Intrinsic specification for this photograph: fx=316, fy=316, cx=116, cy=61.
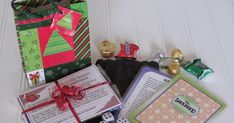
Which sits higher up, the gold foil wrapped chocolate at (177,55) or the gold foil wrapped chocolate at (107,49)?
the gold foil wrapped chocolate at (107,49)

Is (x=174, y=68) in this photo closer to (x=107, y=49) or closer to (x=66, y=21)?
(x=107, y=49)

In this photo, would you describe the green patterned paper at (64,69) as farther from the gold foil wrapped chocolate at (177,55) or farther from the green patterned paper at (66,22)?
the gold foil wrapped chocolate at (177,55)

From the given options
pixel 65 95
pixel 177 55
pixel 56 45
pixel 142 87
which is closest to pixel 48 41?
pixel 56 45

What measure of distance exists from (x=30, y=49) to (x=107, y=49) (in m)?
0.26

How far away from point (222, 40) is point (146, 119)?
0.44 m

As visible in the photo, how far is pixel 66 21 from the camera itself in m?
0.82

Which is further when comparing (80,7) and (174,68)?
(174,68)

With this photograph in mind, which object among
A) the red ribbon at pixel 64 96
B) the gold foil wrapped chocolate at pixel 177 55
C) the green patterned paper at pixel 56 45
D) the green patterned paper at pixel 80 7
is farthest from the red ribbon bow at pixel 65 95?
the gold foil wrapped chocolate at pixel 177 55

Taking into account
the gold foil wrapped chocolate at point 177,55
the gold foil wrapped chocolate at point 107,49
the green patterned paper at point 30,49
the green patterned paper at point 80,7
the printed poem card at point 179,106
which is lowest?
the printed poem card at point 179,106

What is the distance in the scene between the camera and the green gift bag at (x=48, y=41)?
0.78m

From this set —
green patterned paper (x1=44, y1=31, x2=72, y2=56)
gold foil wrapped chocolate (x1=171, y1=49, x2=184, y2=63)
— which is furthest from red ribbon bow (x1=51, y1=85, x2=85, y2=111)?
gold foil wrapped chocolate (x1=171, y1=49, x2=184, y2=63)

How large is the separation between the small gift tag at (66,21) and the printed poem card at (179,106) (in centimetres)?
28

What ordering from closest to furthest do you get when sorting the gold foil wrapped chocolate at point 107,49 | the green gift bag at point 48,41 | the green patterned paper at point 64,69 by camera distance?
1. the green gift bag at point 48,41
2. the green patterned paper at point 64,69
3. the gold foil wrapped chocolate at point 107,49

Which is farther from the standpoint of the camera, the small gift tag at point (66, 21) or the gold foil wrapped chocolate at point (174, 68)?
the gold foil wrapped chocolate at point (174, 68)
